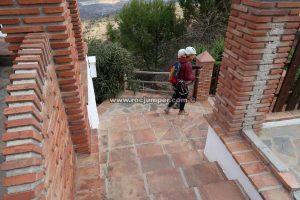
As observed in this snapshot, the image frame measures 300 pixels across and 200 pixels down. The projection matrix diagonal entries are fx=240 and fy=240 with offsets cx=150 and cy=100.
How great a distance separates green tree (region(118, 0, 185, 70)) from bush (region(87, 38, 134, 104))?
3.31 m

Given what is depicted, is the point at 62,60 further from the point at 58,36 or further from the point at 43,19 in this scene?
the point at 43,19

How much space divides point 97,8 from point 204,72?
84.1 feet

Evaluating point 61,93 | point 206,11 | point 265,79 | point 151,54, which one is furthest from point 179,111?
point 206,11

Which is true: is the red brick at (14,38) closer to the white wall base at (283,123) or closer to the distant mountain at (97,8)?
the white wall base at (283,123)

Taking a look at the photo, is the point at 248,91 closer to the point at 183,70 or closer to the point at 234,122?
the point at 234,122

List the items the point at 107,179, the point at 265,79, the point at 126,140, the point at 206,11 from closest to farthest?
the point at 265,79, the point at 107,179, the point at 126,140, the point at 206,11

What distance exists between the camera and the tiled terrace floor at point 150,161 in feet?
10.3

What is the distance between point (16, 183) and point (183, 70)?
13.9ft

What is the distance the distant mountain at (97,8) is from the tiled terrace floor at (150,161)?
22.2 metres

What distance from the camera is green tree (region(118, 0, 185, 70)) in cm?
1073

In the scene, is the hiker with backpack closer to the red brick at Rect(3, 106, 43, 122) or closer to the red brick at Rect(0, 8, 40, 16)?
the red brick at Rect(0, 8, 40, 16)

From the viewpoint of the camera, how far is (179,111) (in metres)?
6.14

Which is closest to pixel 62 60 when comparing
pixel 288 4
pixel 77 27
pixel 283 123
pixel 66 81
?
pixel 66 81

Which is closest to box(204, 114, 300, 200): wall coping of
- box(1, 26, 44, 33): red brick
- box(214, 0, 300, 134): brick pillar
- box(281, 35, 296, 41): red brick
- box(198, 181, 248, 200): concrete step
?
box(214, 0, 300, 134): brick pillar
